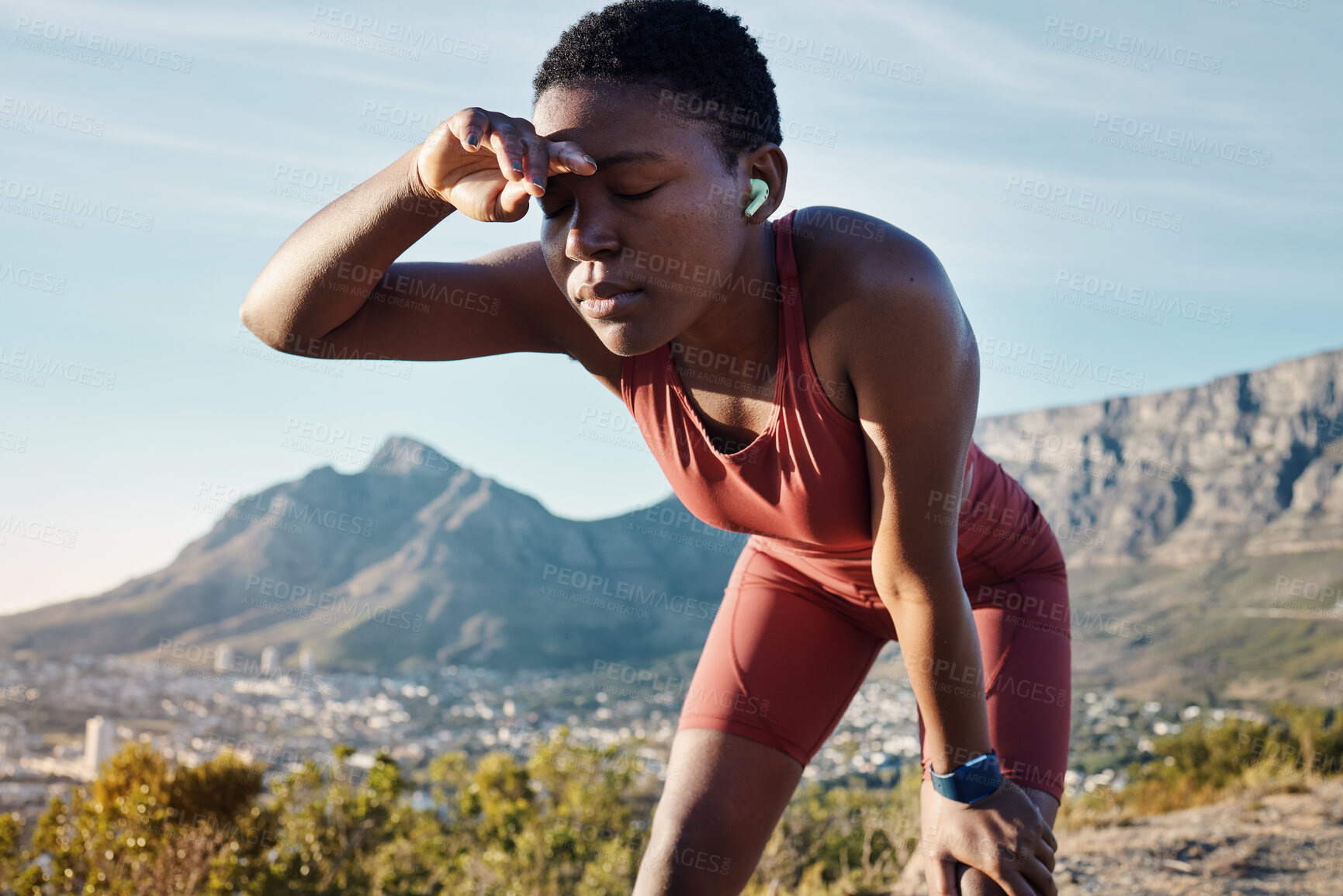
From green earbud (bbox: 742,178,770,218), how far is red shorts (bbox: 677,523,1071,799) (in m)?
0.94

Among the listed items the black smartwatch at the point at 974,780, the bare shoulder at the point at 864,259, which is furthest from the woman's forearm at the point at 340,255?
the black smartwatch at the point at 974,780

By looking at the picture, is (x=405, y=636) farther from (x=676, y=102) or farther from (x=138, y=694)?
(x=676, y=102)

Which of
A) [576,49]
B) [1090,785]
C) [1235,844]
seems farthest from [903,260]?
[1090,785]

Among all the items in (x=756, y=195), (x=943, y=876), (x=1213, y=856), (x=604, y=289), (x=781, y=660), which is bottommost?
(x=1213, y=856)

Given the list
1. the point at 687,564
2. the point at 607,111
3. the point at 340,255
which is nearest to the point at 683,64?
the point at 607,111

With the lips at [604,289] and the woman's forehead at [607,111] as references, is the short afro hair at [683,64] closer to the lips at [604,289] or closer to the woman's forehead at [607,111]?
the woman's forehead at [607,111]

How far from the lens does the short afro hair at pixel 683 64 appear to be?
170 centimetres

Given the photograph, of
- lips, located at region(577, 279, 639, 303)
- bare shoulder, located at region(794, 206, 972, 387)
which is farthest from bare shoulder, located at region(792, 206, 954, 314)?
lips, located at region(577, 279, 639, 303)

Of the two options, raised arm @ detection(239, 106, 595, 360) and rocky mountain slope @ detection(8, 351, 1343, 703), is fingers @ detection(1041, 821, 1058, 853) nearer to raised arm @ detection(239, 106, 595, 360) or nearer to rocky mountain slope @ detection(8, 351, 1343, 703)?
raised arm @ detection(239, 106, 595, 360)

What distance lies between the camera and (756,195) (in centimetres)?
185

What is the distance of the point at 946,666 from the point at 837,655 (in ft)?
1.96

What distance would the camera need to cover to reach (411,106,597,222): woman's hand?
151 centimetres

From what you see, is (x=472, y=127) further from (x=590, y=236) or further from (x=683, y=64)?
(x=683, y=64)

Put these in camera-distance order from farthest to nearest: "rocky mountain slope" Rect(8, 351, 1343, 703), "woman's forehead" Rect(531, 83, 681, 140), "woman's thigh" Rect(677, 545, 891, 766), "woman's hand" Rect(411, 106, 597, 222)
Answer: "rocky mountain slope" Rect(8, 351, 1343, 703), "woman's thigh" Rect(677, 545, 891, 766), "woman's forehead" Rect(531, 83, 681, 140), "woman's hand" Rect(411, 106, 597, 222)
